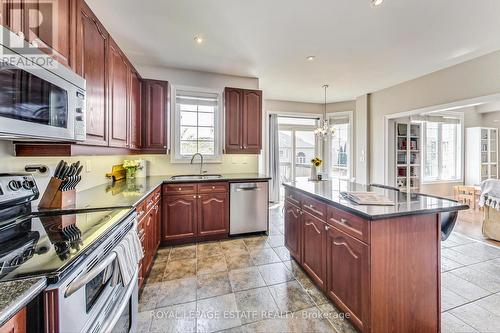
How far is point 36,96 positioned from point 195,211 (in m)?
2.34

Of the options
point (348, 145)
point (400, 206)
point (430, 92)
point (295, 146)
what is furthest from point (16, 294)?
point (348, 145)

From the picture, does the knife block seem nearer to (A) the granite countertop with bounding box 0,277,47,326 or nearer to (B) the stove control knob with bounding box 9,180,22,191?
(B) the stove control knob with bounding box 9,180,22,191

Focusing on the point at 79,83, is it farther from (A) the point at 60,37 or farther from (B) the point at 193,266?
(B) the point at 193,266

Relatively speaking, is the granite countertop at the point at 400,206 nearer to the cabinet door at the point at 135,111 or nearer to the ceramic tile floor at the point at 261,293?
the ceramic tile floor at the point at 261,293

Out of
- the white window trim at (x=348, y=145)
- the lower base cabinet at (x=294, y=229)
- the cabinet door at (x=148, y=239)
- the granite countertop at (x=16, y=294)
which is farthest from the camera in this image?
the white window trim at (x=348, y=145)

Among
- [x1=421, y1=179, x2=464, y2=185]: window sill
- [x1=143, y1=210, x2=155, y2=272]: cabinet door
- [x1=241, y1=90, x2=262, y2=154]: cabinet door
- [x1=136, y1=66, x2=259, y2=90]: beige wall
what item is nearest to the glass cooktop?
[x1=143, y1=210, x2=155, y2=272]: cabinet door

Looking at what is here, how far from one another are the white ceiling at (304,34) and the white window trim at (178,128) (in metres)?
0.36

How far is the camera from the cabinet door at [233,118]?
357cm

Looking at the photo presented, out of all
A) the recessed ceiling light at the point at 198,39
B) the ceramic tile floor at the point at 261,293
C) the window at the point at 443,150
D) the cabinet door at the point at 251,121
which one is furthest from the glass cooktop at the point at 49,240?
the window at the point at 443,150

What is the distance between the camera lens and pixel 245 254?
2.87 meters

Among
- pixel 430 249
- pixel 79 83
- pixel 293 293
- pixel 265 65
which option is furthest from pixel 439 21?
pixel 79 83

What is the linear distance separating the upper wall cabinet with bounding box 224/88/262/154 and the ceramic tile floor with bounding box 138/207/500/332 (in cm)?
163

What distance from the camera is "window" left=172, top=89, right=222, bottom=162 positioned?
364 cm

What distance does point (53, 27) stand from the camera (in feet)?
4.09
